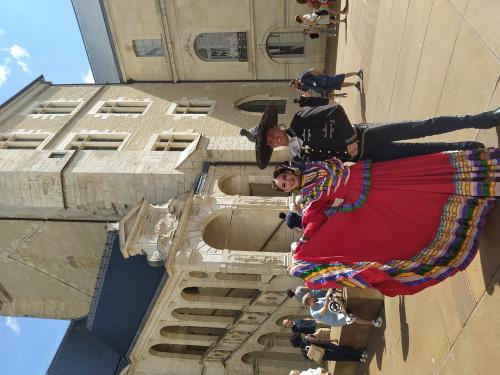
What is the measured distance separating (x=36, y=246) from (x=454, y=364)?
15.2 m

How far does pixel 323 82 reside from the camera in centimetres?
1206

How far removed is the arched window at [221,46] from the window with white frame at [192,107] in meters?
3.03

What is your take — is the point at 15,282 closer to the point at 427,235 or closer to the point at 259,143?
the point at 259,143

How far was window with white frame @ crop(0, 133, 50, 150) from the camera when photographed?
16.4 meters

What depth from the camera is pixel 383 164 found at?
16.5 feet

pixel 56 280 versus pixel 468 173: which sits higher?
pixel 468 173

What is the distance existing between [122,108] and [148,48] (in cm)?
378

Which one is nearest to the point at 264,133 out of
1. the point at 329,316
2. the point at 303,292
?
the point at 329,316

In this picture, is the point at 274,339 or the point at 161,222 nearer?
the point at 161,222

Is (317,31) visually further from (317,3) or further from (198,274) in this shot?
(198,274)

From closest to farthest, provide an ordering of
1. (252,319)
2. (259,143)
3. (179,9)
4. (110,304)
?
1. (259,143)
2. (110,304)
3. (252,319)
4. (179,9)

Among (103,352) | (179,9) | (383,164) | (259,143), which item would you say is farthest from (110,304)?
(179,9)

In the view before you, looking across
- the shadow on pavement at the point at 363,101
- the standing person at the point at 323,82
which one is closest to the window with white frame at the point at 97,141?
the standing person at the point at 323,82

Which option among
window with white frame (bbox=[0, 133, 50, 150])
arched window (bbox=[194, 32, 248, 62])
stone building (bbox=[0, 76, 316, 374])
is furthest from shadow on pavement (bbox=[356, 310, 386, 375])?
arched window (bbox=[194, 32, 248, 62])
